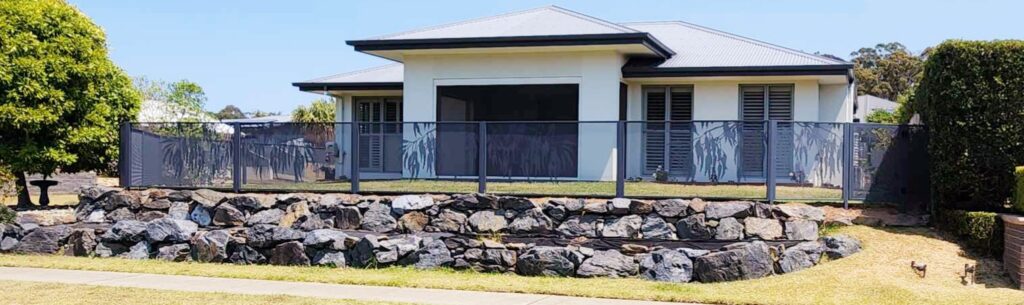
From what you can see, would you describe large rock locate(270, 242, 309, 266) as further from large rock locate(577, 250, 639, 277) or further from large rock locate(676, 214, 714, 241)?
large rock locate(676, 214, 714, 241)

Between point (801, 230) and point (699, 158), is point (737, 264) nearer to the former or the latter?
point (801, 230)

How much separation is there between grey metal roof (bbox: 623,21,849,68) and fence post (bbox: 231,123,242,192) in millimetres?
8082

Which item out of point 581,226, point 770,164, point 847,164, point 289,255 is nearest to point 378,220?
point 289,255

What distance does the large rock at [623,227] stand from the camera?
43.9ft

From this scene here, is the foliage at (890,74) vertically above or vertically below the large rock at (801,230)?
above

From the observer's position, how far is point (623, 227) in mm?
13430

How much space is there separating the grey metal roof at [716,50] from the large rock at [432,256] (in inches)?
291

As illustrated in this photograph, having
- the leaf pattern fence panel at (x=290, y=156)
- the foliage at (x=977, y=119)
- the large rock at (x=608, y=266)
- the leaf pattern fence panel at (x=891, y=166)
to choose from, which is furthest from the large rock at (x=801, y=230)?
the leaf pattern fence panel at (x=290, y=156)

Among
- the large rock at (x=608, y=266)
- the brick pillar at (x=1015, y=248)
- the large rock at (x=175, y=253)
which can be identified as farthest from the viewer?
the large rock at (x=175, y=253)

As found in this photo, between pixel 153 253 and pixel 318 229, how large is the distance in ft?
8.43

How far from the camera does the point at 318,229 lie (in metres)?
14.2

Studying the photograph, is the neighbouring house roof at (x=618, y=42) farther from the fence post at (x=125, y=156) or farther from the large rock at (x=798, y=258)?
the large rock at (x=798, y=258)

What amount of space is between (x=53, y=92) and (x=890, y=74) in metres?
52.9

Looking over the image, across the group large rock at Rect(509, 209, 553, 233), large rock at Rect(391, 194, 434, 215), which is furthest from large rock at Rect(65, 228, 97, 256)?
large rock at Rect(509, 209, 553, 233)
